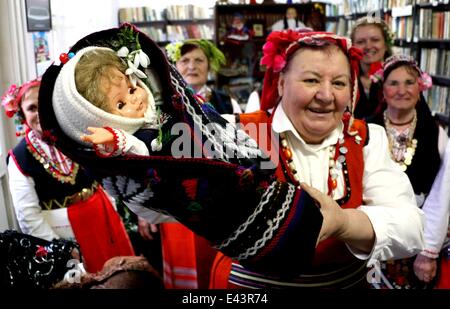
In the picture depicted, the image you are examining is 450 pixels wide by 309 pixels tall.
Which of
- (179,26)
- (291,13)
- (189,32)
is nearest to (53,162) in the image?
(291,13)

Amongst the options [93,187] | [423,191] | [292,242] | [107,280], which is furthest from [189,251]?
[423,191]

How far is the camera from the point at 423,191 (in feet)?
4.51

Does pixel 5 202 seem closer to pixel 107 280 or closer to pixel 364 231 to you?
pixel 107 280

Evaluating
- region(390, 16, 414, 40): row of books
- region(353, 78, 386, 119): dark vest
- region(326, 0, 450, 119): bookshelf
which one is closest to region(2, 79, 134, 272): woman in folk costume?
region(353, 78, 386, 119): dark vest

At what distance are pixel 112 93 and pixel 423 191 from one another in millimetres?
1106

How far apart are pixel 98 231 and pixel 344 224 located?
2.68 feet

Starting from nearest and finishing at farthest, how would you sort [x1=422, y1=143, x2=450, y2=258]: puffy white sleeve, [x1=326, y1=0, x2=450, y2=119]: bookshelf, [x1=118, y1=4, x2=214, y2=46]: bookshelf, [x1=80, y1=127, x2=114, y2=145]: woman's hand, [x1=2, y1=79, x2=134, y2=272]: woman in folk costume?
[x1=80, y1=127, x2=114, y2=145]: woman's hand → [x1=2, y1=79, x2=134, y2=272]: woman in folk costume → [x1=422, y1=143, x2=450, y2=258]: puffy white sleeve → [x1=326, y1=0, x2=450, y2=119]: bookshelf → [x1=118, y1=4, x2=214, y2=46]: bookshelf

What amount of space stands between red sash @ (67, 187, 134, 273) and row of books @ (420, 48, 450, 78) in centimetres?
252

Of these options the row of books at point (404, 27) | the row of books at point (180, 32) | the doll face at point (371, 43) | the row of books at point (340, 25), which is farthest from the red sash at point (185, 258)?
the row of books at point (340, 25)

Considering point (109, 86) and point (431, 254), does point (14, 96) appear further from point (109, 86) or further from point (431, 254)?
point (431, 254)

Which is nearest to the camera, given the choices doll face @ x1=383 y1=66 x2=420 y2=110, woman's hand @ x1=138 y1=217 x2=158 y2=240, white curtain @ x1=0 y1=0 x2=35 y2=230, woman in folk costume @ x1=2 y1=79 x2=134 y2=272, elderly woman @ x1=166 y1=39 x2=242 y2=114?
white curtain @ x1=0 y1=0 x2=35 y2=230

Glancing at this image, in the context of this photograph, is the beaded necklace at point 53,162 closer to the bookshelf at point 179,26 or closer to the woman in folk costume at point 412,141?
the woman in folk costume at point 412,141

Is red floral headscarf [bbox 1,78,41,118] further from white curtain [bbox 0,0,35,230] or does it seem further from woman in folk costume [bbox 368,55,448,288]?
woman in folk costume [bbox 368,55,448,288]

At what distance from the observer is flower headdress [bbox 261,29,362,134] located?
2.73 ft
